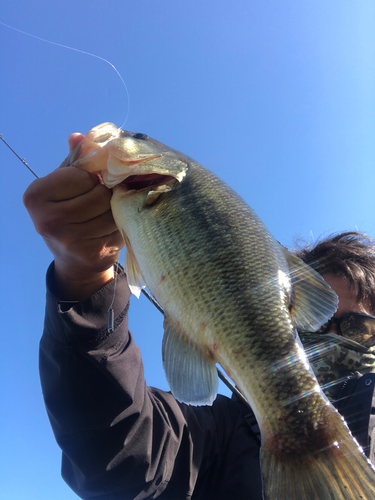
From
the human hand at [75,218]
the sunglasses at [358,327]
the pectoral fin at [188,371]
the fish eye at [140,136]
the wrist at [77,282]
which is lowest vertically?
the sunglasses at [358,327]

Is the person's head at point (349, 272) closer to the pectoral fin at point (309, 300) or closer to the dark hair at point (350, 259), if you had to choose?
the dark hair at point (350, 259)

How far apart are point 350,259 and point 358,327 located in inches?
28.1

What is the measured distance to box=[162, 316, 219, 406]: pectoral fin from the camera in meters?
0.99

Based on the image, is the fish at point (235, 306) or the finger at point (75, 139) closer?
the fish at point (235, 306)

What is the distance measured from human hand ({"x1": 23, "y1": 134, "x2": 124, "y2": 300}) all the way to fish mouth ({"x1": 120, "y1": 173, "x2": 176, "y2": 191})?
4.3 inches

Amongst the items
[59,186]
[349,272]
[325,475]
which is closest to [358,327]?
[349,272]

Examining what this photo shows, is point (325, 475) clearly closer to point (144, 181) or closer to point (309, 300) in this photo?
point (309, 300)

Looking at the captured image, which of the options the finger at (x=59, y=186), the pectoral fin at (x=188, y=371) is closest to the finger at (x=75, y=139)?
the finger at (x=59, y=186)

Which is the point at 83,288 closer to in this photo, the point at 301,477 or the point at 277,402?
the point at 277,402

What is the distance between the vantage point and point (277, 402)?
0.83 m

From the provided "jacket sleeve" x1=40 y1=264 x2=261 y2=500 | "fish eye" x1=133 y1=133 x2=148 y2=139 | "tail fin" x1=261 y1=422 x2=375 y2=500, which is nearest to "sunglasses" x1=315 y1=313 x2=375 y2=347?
"jacket sleeve" x1=40 y1=264 x2=261 y2=500

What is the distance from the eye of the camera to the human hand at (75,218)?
1366mm

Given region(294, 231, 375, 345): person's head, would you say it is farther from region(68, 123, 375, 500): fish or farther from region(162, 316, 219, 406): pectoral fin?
region(162, 316, 219, 406): pectoral fin

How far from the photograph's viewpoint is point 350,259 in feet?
9.69
